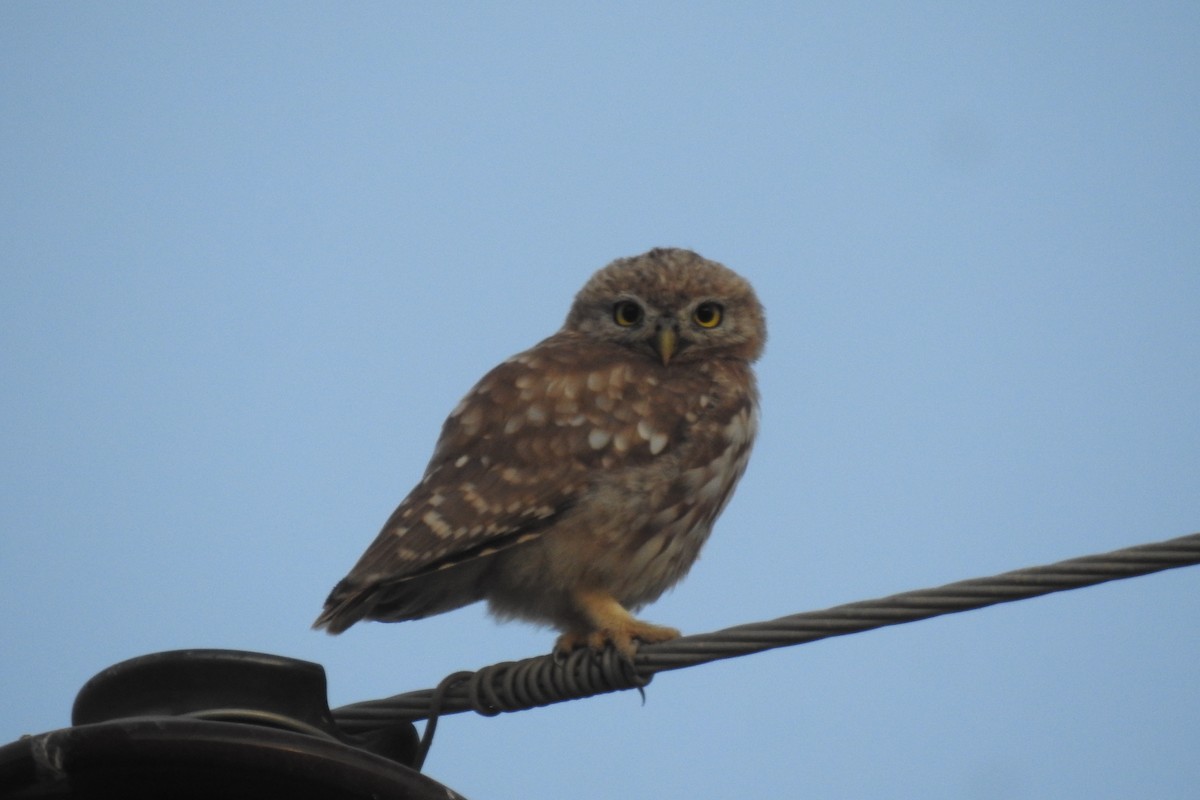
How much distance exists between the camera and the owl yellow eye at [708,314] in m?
6.94

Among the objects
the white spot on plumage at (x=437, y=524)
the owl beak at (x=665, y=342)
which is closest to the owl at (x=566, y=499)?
the white spot on plumage at (x=437, y=524)

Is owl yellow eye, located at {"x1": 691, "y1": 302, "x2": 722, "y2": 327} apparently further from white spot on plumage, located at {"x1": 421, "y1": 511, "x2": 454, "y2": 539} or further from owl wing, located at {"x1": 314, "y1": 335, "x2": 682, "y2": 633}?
white spot on plumage, located at {"x1": 421, "y1": 511, "x2": 454, "y2": 539}

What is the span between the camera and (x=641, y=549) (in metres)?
5.54

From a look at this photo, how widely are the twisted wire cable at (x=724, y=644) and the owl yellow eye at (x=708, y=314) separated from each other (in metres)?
2.31

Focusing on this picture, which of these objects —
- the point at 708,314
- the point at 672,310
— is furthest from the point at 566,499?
the point at 708,314

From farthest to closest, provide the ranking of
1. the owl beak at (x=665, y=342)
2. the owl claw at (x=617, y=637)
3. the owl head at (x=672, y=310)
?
the owl head at (x=672, y=310) < the owl beak at (x=665, y=342) < the owl claw at (x=617, y=637)

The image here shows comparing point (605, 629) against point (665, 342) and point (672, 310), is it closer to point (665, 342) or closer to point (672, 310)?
point (665, 342)

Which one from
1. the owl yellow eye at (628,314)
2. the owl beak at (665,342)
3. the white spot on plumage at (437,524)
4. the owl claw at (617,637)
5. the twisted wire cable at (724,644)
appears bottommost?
the twisted wire cable at (724,644)

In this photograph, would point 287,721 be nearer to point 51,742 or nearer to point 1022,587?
point 51,742

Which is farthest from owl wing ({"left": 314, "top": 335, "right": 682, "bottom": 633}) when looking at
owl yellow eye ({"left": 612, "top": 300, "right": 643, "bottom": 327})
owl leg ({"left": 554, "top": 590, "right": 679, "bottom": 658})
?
owl yellow eye ({"left": 612, "top": 300, "right": 643, "bottom": 327})

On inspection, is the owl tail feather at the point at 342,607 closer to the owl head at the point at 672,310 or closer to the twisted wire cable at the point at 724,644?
the twisted wire cable at the point at 724,644

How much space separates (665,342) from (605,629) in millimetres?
1739

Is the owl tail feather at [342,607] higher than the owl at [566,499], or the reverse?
the owl at [566,499]

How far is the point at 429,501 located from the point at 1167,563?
2.79 m
